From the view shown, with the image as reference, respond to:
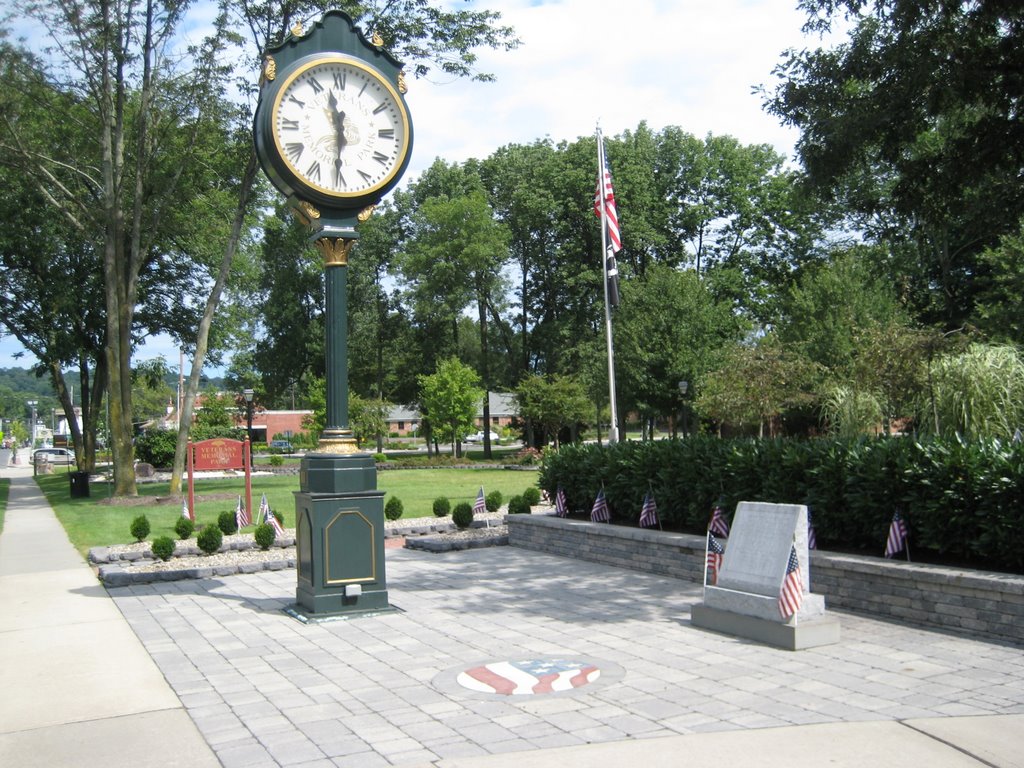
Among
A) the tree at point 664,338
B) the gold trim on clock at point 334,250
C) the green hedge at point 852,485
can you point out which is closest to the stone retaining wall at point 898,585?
the green hedge at point 852,485

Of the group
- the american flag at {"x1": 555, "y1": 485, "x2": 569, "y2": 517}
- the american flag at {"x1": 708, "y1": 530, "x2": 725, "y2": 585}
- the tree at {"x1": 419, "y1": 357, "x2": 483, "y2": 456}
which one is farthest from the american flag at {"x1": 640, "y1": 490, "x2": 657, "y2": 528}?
the tree at {"x1": 419, "y1": 357, "x2": 483, "y2": 456}

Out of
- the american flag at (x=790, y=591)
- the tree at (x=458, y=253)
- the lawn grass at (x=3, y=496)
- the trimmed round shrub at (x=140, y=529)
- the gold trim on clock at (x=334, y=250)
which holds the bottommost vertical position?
the lawn grass at (x=3, y=496)

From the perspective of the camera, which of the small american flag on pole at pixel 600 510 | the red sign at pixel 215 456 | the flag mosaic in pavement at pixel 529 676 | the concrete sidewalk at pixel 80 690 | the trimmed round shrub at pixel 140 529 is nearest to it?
the concrete sidewalk at pixel 80 690

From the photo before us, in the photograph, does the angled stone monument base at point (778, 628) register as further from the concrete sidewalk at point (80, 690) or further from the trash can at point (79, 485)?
the trash can at point (79, 485)

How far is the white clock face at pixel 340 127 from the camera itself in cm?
934

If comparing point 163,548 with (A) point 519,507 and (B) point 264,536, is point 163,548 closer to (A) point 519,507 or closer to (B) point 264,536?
(B) point 264,536

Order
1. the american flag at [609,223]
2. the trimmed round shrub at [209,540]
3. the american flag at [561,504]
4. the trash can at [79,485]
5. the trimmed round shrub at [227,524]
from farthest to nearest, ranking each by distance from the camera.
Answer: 1. the trash can at [79,485]
2. the american flag at [609,223]
3. the trimmed round shrub at [227,524]
4. the american flag at [561,504]
5. the trimmed round shrub at [209,540]

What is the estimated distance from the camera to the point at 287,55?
31.0 ft

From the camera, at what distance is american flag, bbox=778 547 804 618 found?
745cm

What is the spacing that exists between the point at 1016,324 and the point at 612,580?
785 inches

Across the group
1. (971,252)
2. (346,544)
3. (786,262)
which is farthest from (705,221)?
(346,544)

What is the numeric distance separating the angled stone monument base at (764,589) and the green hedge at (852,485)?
5.10 feet

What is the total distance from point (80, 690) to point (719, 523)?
710cm

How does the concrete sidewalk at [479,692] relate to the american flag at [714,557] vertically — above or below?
below
